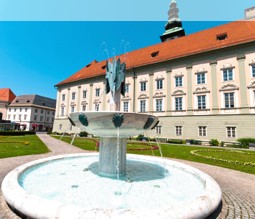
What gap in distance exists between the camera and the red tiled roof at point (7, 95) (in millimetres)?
64356

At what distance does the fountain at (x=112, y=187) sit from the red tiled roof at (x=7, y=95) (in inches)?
2868

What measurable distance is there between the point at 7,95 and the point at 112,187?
77.8 meters

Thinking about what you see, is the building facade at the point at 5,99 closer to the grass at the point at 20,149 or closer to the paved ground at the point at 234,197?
the grass at the point at 20,149

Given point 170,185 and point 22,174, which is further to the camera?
point 22,174

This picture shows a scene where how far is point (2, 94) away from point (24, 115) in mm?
15940

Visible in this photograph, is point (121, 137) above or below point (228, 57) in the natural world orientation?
below
